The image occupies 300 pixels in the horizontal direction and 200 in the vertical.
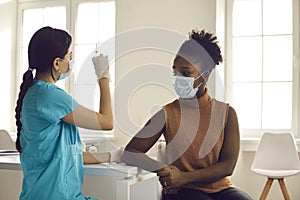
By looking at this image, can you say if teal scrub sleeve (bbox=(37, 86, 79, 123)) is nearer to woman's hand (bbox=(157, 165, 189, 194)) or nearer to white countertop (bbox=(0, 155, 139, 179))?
white countertop (bbox=(0, 155, 139, 179))

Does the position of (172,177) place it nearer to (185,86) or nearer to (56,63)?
(185,86)

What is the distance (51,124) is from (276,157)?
2.45 meters

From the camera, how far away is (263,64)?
380 centimetres

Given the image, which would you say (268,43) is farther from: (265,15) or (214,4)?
(214,4)

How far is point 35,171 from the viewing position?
1460 mm

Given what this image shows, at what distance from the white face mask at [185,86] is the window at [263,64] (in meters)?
2.02

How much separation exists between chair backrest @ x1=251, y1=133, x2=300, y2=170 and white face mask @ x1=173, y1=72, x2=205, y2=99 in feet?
5.72

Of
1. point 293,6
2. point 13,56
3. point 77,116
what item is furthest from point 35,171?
point 13,56

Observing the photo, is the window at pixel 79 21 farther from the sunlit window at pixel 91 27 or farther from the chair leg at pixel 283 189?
the chair leg at pixel 283 189

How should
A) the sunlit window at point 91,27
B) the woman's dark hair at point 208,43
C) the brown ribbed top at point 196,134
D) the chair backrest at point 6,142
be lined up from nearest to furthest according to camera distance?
the brown ribbed top at point 196,134, the woman's dark hair at point 208,43, the chair backrest at point 6,142, the sunlit window at point 91,27

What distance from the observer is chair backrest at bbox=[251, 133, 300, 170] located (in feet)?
11.0

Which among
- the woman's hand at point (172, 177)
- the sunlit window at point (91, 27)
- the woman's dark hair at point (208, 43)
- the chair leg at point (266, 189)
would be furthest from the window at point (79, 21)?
the woman's hand at point (172, 177)

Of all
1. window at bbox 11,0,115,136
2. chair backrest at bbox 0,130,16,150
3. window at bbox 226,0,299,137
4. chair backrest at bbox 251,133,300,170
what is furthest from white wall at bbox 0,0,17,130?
chair backrest at bbox 251,133,300,170

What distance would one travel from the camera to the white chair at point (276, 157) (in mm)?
3309
